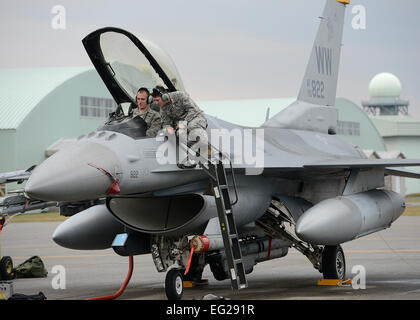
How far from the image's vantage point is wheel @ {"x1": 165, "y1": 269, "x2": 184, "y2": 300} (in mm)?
9484

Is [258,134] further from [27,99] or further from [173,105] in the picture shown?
[27,99]

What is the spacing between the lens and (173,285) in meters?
9.52

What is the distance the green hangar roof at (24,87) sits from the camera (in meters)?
37.7

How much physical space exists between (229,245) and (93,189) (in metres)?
1.83

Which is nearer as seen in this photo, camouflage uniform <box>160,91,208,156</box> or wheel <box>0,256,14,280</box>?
camouflage uniform <box>160,91,208,156</box>

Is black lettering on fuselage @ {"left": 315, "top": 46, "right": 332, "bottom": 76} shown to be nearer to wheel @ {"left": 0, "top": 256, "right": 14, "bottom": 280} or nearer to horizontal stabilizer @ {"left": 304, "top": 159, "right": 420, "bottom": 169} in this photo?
horizontal stabilizer @ {"left": 304, "top": 159, "right": 420, "bottom": 169}

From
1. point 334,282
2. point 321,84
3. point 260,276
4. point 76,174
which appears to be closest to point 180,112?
point 76,174

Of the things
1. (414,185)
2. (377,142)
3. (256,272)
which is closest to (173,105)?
(256,272)

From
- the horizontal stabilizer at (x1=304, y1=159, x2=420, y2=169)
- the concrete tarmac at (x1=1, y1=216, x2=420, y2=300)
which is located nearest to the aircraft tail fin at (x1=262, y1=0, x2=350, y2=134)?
the horizontal stabilizer at (x1=304, y1=159, x2=420, y2=169)

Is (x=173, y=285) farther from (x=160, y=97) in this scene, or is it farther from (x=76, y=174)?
(x=160, y=97)

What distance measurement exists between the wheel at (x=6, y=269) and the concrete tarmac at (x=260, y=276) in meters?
0.21

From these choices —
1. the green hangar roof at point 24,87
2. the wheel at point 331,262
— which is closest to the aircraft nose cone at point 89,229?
the wheel at point 331,262

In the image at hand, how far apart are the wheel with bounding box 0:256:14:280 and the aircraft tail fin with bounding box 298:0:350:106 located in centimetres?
595

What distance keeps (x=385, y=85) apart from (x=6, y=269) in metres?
58.9
